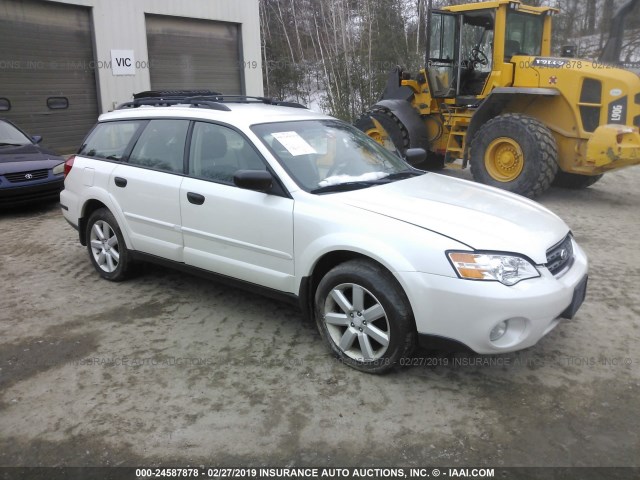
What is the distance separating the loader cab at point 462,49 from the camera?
8.78 m

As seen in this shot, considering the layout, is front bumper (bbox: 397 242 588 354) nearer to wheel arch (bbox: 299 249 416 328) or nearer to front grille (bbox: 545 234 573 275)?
front grille (bbox: 545 234 573 275)

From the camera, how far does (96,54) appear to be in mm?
12781

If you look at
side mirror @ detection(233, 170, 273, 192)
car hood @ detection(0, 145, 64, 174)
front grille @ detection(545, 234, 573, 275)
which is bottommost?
front grille @ detection(545, 234, 573, 275)

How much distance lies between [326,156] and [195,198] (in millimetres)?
1056

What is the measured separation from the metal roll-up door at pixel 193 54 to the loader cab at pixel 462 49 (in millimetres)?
7827

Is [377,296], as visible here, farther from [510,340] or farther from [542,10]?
[542,10]

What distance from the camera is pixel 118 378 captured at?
3539mm

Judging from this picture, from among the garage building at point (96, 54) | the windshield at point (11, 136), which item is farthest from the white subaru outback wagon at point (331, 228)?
the garage building at point (96, 54)

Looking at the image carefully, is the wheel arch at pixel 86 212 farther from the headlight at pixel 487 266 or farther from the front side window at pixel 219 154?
the headlight at pixel 487 266

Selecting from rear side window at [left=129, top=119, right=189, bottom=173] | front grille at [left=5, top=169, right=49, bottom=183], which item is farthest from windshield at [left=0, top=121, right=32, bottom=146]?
rear side window at [left=129, top=119, right=189, bottom=173]

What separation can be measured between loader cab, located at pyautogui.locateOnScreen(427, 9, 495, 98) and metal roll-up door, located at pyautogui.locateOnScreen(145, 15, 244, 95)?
7.83 m

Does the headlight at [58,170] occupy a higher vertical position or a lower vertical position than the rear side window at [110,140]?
lower

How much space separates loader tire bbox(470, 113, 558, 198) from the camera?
788 cm

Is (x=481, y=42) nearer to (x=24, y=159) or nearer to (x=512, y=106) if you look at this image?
(x=512, y=106)
